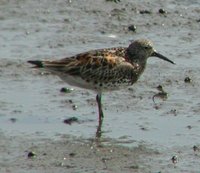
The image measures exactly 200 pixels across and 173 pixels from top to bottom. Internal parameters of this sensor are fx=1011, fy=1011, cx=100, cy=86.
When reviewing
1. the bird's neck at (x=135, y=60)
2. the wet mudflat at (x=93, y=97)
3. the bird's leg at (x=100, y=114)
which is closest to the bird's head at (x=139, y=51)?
the bird's neck at (x=135, y=60)

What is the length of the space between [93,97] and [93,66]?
32.4 inches

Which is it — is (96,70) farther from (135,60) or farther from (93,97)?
(93,97)

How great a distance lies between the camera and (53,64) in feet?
40.1

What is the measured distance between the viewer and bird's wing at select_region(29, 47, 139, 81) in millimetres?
12219

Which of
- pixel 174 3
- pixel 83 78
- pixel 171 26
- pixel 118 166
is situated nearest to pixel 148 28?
pixel 171 26

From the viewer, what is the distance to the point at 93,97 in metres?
13.0

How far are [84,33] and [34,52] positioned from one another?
1.25 meters

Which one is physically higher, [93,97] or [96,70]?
[96,70]

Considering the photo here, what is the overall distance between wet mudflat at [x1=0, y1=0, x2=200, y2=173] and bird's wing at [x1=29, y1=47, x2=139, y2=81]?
1.41 feet

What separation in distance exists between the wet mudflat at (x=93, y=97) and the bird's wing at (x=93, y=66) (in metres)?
0.43

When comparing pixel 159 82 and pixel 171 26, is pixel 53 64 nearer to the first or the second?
pixel 159 82

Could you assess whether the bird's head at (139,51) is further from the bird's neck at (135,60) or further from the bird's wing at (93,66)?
the bird's wing at (93,66)

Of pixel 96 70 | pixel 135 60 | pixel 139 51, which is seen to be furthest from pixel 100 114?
pixel 139 51

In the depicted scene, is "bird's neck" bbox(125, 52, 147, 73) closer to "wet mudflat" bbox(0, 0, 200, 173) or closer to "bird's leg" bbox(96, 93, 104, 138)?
"wet mudflat" bbox(0, 0, 200, 173)
